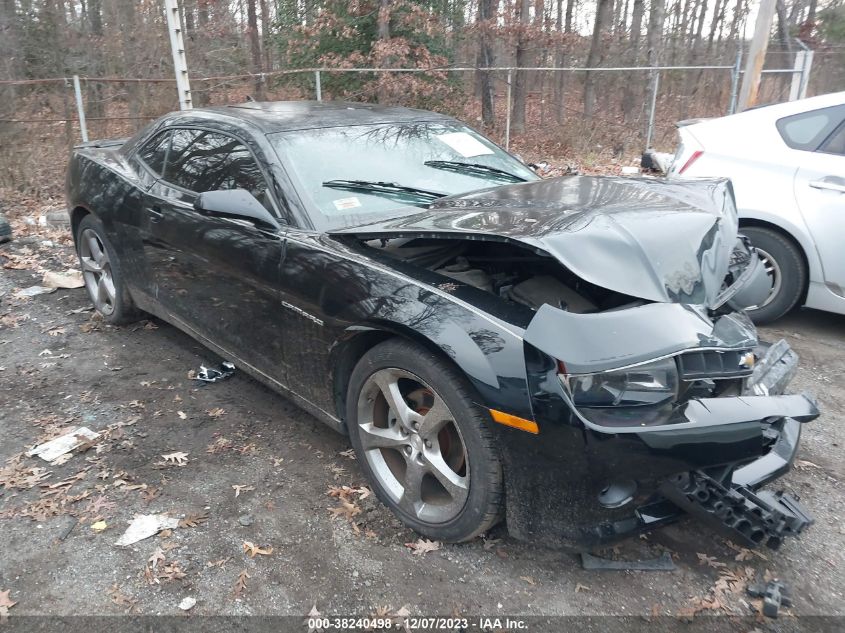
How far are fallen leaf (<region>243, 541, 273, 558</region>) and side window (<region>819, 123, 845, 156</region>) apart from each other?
4536mm

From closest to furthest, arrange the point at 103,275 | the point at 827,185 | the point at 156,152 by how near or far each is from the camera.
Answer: the point at 156,152 → the point at 827,185 → the point at 103,275

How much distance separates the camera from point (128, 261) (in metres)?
4.45

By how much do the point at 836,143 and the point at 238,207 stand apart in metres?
4.15

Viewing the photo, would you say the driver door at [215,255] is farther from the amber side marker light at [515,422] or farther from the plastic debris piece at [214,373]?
the amber side marker light at [515,422]

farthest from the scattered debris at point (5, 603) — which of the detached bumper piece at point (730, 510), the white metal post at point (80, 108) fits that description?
the white metal post at point (80, 108)

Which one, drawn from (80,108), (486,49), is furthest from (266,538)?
(486,49)

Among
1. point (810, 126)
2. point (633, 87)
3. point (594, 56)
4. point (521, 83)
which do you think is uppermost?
point (594, 56)

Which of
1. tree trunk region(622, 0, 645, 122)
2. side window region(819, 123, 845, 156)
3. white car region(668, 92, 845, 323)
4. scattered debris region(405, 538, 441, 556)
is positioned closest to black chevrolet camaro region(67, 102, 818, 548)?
scattered debris region(405, 538, 441, 556)

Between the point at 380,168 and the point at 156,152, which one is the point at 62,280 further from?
the point at 380,168

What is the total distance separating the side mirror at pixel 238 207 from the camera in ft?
10.2

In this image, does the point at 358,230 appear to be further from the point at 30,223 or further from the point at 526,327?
the point at 30,223

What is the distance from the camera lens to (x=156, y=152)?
4352 mm

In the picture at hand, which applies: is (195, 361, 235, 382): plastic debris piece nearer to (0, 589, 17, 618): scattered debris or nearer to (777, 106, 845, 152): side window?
(0, 589, 17, 618): scattered debris

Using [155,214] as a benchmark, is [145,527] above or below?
below
